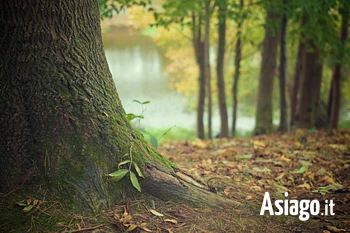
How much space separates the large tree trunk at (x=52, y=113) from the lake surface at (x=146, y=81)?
756 inches

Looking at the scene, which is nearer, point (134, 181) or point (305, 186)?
point (134, 181)

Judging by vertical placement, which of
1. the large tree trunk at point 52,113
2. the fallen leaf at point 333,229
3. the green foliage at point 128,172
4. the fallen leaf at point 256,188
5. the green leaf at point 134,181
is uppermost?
the large tree trunk at point 52,113

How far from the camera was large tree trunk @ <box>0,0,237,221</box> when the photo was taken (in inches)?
107

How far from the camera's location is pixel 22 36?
2.74 m

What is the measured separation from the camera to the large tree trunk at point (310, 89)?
9375mm

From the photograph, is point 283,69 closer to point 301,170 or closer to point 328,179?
point 301,170

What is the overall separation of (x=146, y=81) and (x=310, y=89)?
1884cm

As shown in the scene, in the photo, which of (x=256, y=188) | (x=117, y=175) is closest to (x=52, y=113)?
(x=117, y=175)

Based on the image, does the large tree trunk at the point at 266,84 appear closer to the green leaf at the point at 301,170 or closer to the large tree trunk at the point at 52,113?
the green leaf at the point at 301,170

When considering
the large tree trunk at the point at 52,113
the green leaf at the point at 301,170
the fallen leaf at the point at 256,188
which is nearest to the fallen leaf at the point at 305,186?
the green leaf at the point at 301,170

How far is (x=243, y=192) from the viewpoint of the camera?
3.59 metres

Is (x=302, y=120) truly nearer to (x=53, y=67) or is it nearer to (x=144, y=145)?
(x=144, y=145)

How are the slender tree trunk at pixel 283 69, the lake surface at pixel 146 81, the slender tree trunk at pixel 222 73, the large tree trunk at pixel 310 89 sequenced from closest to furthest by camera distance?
the slender tree trunk at pixel 283 69, the large tree trunk at pixel 310 89, the slender tree trunk at pixel 222 73, the lake surface at pixel 146 81

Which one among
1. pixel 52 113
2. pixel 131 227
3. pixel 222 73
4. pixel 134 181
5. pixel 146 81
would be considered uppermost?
pixel 52 113
